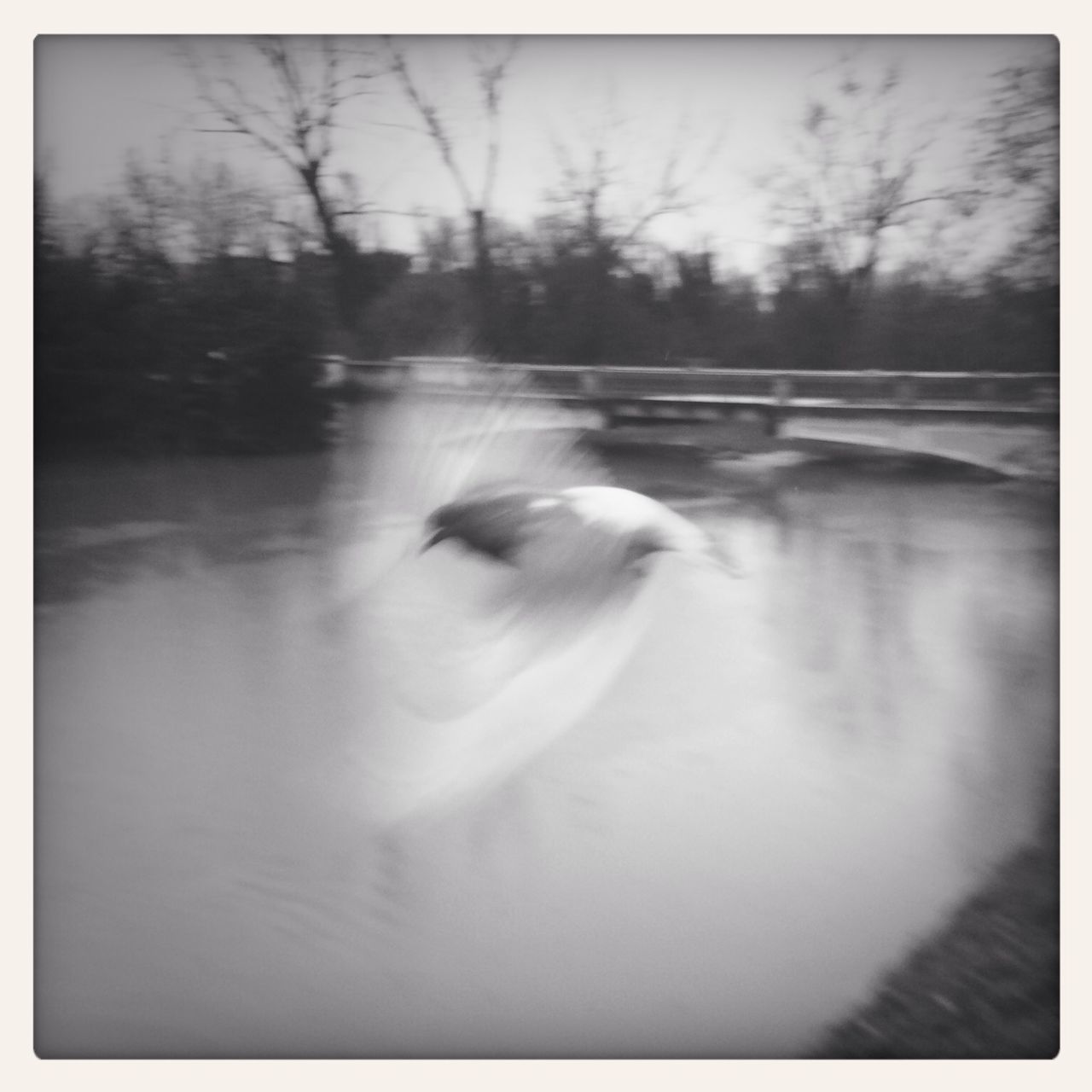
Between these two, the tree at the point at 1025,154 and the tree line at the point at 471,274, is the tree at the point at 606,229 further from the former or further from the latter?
the tree at the point at 1025,154

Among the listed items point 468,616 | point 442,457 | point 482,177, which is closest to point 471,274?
point 482,177

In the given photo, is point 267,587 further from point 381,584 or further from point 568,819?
point 568,819

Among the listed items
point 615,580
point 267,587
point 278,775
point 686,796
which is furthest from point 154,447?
point 686,796

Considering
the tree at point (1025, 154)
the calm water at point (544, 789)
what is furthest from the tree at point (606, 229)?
the tree at point (1025, 154)

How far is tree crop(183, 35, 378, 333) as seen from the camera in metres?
1.92

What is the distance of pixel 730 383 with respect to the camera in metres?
1.95

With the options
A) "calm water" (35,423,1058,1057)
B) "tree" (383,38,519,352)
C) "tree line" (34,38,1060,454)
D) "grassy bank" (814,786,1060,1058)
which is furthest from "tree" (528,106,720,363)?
"grassy bank" (814,786,1060,1058)

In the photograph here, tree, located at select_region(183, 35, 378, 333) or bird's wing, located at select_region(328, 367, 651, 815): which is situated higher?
tree, located at select_region(183, 35, 378, 333)

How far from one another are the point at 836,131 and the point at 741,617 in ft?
2.99

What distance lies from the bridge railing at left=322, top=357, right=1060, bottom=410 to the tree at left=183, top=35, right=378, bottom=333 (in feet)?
0.40

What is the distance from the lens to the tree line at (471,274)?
1.92 m

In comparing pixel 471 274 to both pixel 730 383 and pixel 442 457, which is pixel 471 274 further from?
pixel 730 383

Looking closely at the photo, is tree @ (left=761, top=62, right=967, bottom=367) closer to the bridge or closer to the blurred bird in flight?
the bridge

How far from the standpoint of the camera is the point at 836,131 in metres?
1.92
